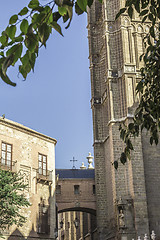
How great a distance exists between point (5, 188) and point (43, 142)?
10396 mm

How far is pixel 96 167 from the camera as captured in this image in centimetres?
3703

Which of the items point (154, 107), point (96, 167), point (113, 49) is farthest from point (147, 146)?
point (154, 107)

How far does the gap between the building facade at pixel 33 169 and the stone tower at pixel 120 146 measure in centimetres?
491

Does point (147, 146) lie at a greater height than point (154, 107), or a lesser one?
greater

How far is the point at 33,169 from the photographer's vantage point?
1281 inches

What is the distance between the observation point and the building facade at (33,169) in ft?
100

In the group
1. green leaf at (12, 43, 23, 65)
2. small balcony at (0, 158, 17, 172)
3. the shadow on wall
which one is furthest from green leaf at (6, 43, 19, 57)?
the shadow on wall

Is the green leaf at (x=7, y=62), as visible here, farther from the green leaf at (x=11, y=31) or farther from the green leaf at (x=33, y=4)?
the green leaf at (x=33, y=4)

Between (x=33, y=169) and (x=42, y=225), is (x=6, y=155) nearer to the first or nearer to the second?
(x=33, y=169)

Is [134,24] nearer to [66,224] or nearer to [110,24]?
[110,24]

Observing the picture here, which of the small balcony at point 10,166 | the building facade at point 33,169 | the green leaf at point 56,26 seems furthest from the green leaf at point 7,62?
the small balcony at point 10,166

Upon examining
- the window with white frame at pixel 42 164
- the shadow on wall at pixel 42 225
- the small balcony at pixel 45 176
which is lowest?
the shadow on wall at pixel 42 225

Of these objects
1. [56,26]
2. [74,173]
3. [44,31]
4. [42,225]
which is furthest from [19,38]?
[74,173]

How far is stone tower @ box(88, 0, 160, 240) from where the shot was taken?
2983 cm
